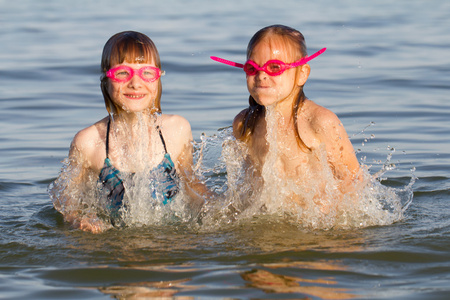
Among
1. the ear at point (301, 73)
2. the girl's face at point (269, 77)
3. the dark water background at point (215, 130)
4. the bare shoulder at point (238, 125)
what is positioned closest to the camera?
the dark water background at point (215, 130)

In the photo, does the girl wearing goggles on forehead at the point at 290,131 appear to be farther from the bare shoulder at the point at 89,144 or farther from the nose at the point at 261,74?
the bare shoulder at the point at 89,144

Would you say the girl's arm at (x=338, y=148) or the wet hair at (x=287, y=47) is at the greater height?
the wet hair at (x=287, y=47)

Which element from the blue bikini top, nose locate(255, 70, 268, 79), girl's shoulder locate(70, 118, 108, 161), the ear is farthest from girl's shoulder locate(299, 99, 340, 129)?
girl's shoulder locate(70, 118, 108, 161)

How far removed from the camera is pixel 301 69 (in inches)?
200

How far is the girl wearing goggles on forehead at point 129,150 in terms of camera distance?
5.16 metres

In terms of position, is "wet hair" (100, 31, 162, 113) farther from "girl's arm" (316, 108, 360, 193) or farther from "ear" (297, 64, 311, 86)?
"girl's arm" (316, 108, 360, 193)

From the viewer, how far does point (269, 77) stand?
498cm

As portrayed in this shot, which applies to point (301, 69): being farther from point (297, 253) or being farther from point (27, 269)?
point (27, 269)

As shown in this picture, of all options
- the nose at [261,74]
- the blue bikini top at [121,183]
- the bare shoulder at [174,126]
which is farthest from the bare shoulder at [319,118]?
the blue bikini top at [121,183]

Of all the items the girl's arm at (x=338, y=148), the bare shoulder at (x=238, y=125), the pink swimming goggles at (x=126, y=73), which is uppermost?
the pink swimming goggles at (x=126, y=73)

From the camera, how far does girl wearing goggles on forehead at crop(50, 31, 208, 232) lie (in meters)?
5.16

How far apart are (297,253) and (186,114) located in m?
4.91

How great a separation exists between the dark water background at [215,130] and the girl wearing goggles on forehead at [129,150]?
358mm

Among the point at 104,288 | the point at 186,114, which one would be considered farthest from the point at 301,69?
the point at 186,114
